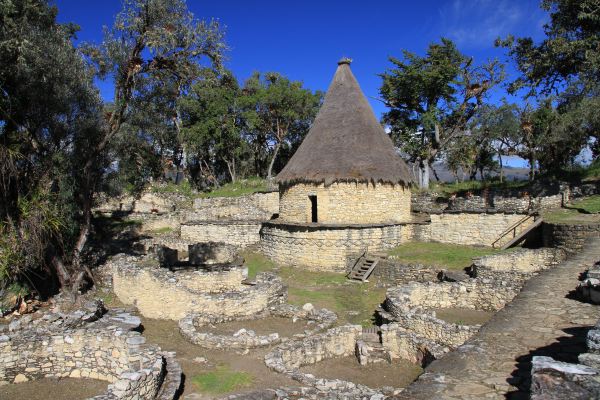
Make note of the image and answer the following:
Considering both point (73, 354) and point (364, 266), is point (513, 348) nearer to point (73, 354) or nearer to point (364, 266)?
point (73, 354)

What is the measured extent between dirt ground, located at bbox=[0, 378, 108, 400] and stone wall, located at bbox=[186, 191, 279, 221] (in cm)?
1614

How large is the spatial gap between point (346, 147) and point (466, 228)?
6354 millimetres

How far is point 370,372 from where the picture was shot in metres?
8.79

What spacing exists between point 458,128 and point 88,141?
22.9m

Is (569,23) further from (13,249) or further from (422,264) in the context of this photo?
(13,249)

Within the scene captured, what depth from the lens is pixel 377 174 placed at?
56.0 ft

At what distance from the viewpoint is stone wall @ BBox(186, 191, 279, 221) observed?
25.1 m

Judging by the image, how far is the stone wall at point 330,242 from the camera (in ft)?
54.4

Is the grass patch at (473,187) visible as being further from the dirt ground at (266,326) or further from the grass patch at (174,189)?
the grass patch at (174,189)

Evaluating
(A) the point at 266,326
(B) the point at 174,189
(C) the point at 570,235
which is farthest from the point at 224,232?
(C) the point at 570,235

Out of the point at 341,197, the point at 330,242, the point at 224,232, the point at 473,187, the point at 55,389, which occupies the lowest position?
the point at 55,389

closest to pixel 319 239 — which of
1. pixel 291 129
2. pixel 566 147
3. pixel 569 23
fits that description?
pixel 569 23

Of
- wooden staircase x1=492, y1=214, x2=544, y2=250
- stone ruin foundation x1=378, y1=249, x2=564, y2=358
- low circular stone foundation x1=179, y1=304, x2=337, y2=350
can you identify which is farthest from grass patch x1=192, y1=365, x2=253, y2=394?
wooden staircase x1=492, y1=214, x2=544, y2=250

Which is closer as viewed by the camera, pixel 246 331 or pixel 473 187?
pixel 246 331
